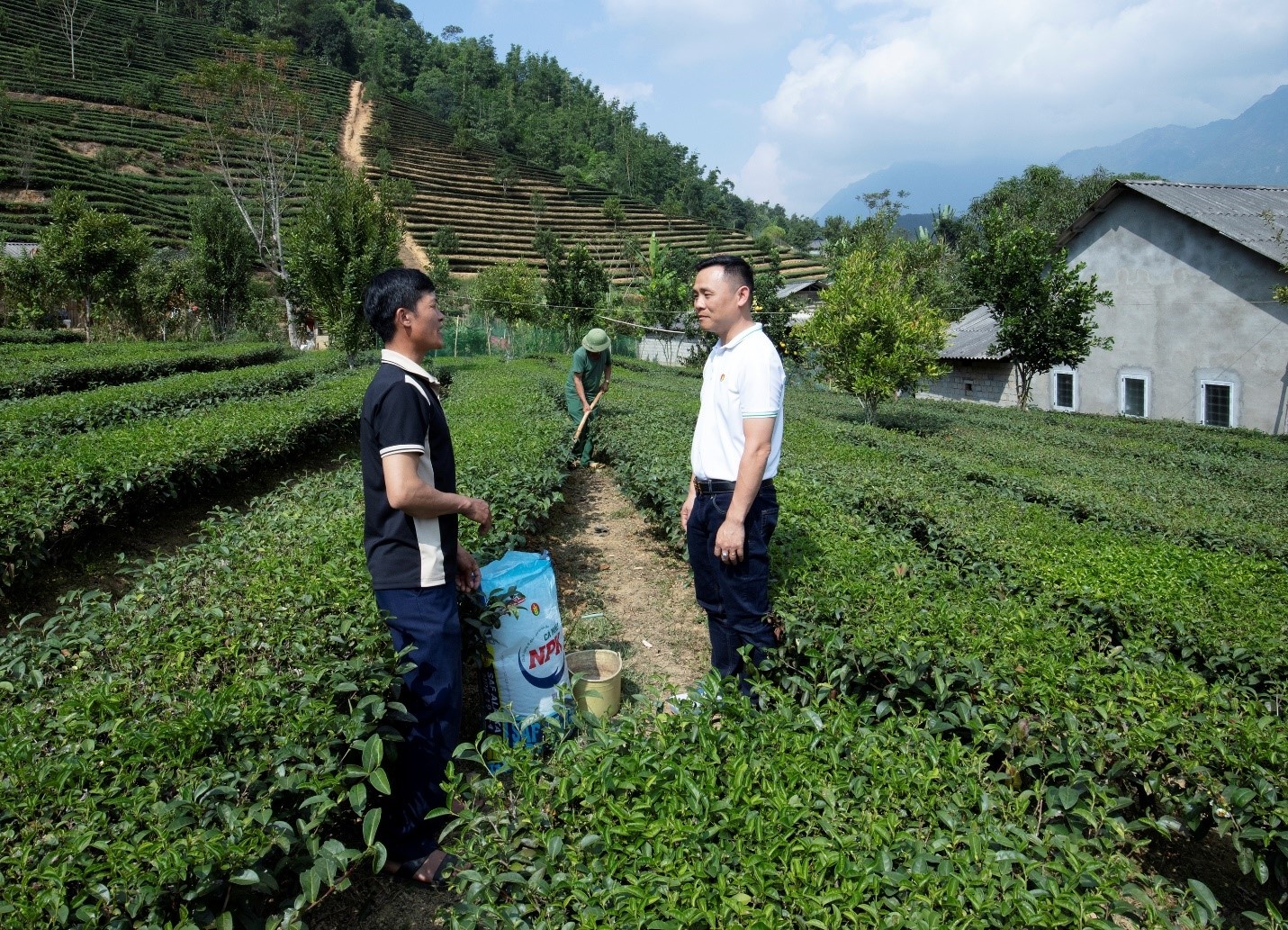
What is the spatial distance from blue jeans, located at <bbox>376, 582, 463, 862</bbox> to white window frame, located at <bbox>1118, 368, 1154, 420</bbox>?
68.7ft

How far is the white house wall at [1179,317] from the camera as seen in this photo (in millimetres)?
16359

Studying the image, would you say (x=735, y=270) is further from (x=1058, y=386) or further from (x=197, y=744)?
(x=1058, y=386)

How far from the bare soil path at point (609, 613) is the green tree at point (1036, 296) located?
14729 millimetres

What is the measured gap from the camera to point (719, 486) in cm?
313

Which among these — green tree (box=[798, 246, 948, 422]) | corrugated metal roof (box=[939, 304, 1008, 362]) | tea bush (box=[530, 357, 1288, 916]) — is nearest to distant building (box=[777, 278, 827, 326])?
corrugated metal roof (box=[939, 304, 1008, 362])

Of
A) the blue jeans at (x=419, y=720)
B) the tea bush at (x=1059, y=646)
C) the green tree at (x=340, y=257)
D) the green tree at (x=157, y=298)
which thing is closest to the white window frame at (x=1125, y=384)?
the tea bush at (x=1059, y=646)

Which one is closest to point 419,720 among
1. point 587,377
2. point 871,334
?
point 587,377

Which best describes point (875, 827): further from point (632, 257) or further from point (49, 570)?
point (632, 257)

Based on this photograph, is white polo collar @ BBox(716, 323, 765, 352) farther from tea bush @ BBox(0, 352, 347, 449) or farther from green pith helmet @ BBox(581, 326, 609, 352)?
tea bush @ BBox(0, 352, 347, 449)

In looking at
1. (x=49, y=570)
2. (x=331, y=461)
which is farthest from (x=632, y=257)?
(x=49, y=570)

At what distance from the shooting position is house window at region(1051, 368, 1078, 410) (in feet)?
68.4

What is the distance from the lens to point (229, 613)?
2.62 meters

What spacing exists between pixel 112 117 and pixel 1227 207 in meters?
67.7

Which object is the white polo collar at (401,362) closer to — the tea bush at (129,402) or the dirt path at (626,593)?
the dirt path at (626,593)
